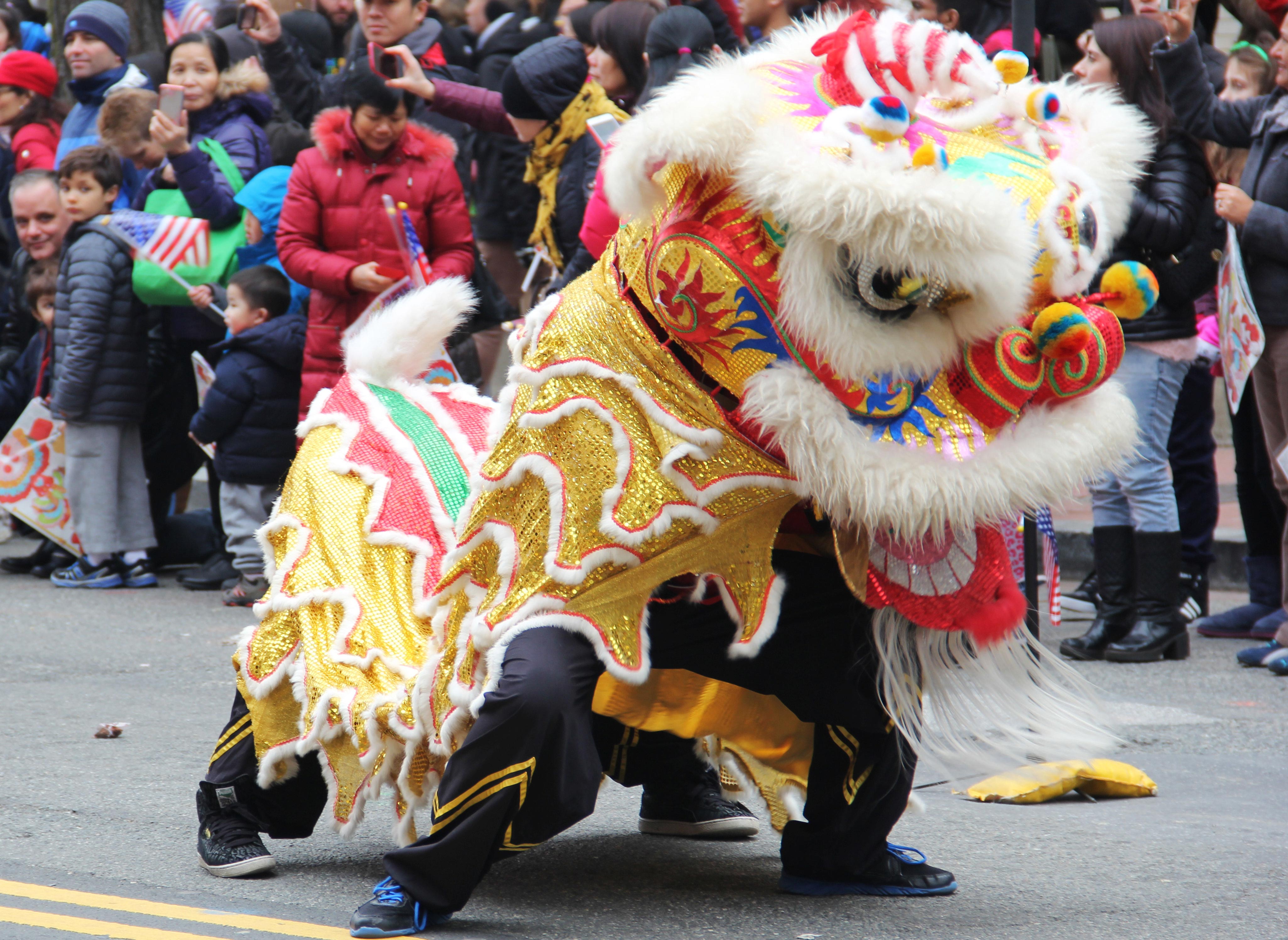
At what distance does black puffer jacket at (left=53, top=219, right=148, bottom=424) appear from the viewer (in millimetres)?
7578

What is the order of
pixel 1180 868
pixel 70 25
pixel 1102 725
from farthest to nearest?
pixel 70 25
pixel 1180 868
pixel 1102 725

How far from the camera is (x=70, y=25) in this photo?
920 cm

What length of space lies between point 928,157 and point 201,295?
211 inches

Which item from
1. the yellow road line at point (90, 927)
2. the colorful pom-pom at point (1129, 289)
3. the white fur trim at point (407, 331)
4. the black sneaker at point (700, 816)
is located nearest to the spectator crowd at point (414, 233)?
the white fur trim at point (407, 331)

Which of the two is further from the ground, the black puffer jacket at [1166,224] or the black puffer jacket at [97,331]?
the black puffer jacket at [1166,224]

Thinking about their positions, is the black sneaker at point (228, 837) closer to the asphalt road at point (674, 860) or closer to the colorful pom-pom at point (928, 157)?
the asphalt road at point (674, 860)

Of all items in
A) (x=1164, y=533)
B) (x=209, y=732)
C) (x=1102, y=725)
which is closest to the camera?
(x=1102, y=725)

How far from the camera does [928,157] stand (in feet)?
8.95

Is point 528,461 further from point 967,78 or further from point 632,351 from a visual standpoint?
point 967,78

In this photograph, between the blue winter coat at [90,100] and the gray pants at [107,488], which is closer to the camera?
the gray pants at [107,488]

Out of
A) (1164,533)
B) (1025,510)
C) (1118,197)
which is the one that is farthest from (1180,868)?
(1164,533)

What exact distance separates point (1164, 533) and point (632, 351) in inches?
144

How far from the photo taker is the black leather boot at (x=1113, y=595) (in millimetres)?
6109

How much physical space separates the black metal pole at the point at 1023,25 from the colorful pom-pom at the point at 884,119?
80.5 inches
